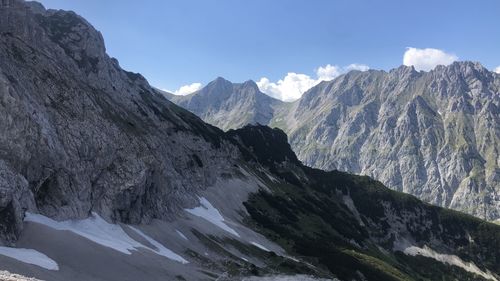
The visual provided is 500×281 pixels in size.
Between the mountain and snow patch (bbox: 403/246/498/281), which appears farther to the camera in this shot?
snow patch (bbox: 403/246/498/281)

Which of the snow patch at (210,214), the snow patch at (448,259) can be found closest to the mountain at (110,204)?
the snow patch at (210,214)

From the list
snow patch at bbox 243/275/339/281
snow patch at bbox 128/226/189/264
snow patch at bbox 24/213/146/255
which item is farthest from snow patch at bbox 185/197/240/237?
snow patch at bbox 24/213/146/255

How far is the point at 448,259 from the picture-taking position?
18475 centimetres

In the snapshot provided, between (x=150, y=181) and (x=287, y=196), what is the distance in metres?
89.0

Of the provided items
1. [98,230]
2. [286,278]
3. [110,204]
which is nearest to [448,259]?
[286,278]

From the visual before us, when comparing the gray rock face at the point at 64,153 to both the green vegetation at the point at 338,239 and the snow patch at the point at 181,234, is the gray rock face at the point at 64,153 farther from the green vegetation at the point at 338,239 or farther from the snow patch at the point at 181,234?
the green vegetation at the point at 338,239

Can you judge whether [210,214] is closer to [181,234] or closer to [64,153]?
[181,234]

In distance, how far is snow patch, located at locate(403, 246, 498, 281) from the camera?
17825cm

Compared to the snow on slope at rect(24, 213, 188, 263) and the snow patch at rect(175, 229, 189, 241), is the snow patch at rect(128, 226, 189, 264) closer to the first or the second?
the snow on slope at rect(24, 213, 188, 263)

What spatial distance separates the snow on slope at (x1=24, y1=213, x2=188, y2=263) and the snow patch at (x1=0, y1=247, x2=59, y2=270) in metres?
6.33

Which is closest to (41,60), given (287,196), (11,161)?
(11,161)

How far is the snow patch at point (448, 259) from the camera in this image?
585 ft

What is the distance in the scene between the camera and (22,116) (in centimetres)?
4738

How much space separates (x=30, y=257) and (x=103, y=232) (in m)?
16.9
